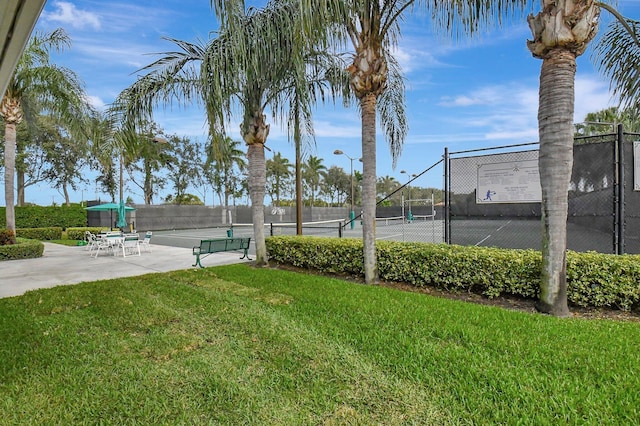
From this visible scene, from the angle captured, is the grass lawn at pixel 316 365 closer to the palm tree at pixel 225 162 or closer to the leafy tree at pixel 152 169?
the palm tree at pixel 225 162

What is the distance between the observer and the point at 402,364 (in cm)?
274

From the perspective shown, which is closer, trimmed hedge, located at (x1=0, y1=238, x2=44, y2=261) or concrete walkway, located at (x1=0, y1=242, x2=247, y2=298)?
concrete walkway, located at (x1=0, y1=242, x2=247, y2=298)

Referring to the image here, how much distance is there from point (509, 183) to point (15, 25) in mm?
6967

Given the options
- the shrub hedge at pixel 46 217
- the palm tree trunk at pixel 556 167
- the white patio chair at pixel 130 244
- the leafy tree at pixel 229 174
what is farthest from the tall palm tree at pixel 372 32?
the shrub hedge at pixel 46 217

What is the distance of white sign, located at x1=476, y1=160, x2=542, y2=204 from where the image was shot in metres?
5.67

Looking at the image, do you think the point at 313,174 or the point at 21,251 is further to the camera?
the point at 313,174

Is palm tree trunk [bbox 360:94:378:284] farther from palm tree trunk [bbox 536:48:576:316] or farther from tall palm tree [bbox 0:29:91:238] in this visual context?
tall palm tree [bbox 0:29:91:238]

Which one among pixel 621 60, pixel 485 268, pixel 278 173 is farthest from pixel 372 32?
pixel 278 173

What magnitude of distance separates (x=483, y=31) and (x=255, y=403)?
19.1 feet

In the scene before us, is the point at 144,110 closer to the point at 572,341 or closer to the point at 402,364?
the point at 402,364

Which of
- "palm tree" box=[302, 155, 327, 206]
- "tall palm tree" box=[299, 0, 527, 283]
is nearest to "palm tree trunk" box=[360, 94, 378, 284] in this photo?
"tall palm tree" box=[299, 0, 527, 283]

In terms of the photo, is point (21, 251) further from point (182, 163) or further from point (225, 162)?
point (182, 163)

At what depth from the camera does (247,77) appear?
6.31 metres

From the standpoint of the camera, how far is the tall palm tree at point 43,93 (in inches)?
399
